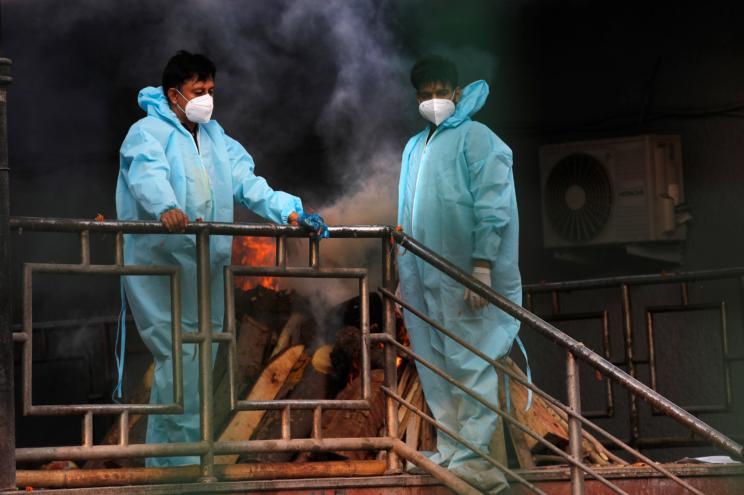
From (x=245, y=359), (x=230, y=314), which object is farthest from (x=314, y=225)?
(x=245, y=359)

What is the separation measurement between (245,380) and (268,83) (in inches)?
114

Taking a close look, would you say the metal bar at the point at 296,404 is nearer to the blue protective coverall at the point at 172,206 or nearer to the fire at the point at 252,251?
the blue protective coverall at the point at 172,206

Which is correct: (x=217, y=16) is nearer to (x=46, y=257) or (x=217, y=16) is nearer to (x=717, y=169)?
(x=46, y=257)

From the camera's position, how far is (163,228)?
6.52m

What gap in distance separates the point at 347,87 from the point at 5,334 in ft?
17.6

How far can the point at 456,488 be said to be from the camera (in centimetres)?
669

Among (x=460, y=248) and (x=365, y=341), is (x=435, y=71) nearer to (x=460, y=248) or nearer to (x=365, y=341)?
(x=460, y=248)

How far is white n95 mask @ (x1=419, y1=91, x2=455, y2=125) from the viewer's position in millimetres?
7445

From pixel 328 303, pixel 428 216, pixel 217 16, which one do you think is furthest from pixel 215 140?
pixel 217 16

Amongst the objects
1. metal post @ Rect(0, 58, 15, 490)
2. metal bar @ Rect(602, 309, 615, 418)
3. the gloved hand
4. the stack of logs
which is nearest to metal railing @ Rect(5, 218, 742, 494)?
metal post @ Rect(0, 58, 15, 490)

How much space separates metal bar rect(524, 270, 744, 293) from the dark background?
2.89ft

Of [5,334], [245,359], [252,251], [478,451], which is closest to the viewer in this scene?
[5,334]

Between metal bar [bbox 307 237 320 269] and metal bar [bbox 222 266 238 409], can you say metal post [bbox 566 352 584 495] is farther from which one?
metal bar [bbox 222 266 238 409]

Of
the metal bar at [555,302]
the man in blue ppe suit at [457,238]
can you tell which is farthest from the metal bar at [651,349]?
the man in blue ppe suit at [457,238]
